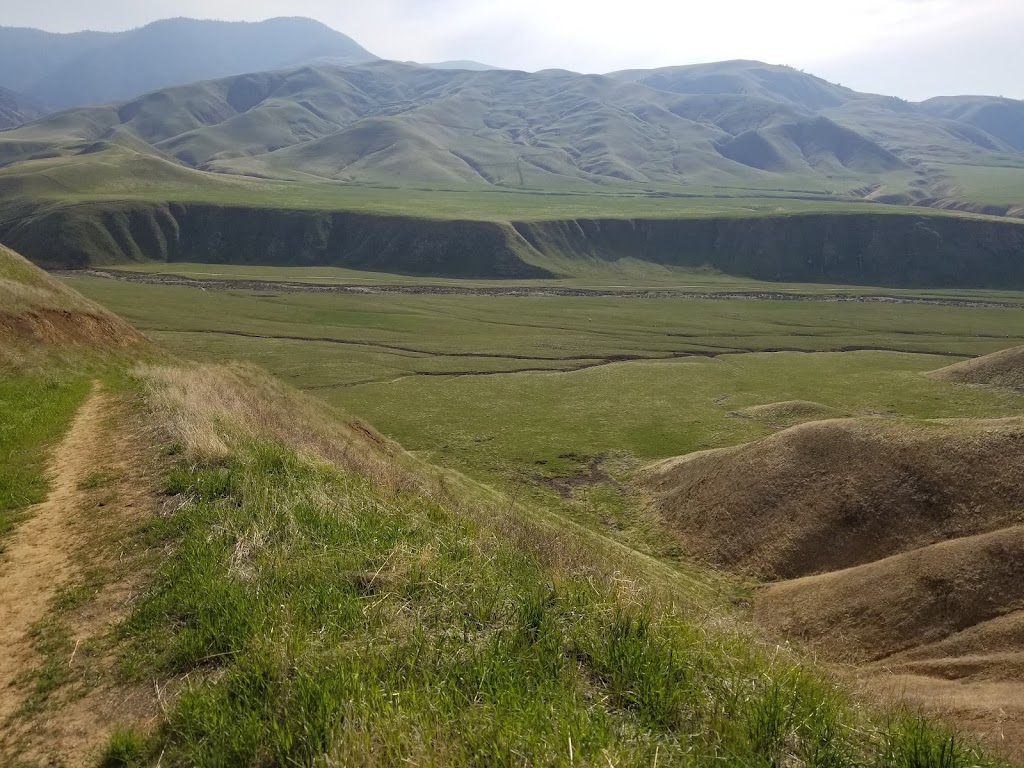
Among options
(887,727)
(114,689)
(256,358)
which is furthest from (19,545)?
(256,358)

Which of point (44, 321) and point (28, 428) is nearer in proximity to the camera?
point (28, 428)

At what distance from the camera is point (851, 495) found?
125 feet

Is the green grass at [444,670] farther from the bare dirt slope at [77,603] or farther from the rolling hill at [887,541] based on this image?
the rolling hill at [887,541]

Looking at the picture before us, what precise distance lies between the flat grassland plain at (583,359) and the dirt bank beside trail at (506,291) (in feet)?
4.41

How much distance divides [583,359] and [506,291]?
70.2m

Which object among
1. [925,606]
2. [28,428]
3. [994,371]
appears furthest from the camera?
[994,371]

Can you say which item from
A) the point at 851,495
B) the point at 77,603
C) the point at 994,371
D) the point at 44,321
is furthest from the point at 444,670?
the point at 994,371

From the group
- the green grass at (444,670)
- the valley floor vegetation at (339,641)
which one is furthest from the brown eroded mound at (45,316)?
the green grass at (444,670)

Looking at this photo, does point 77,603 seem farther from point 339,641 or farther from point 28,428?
point 28,428

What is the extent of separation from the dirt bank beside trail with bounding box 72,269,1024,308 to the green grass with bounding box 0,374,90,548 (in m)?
130

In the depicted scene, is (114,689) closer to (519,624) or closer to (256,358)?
(519,624)

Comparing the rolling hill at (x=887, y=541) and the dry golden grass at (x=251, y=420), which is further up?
the dry golden grass at (x=251, y=420)

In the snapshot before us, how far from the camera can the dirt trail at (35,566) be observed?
964 centimetres

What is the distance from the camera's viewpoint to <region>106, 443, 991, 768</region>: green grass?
7.02 metres
